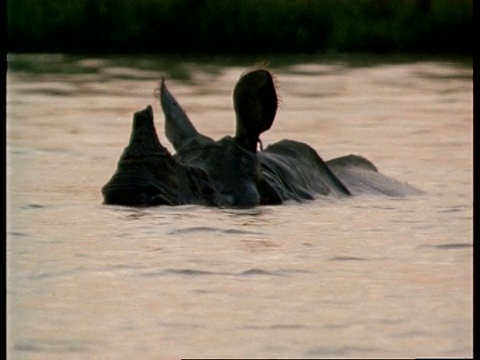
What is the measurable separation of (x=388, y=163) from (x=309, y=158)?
3186 mm

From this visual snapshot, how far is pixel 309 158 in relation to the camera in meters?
11.9

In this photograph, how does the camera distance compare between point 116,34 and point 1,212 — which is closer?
point 1,212

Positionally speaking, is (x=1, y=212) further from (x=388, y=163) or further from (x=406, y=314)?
(x=388, y=163)

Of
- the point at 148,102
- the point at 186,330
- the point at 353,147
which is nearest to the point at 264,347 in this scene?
the point at 186,330

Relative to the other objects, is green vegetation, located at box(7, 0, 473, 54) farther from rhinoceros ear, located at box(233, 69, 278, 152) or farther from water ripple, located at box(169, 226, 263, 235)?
water ripple, located at box(169, 226, 263, 235)

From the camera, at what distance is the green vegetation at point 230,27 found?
88.4 ft

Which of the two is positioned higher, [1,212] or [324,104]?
[1,212]

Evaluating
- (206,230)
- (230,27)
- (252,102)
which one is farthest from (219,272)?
(230,27)

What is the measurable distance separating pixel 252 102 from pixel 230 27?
52.9ft

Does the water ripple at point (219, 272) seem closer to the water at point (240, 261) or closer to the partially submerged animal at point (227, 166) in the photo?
the water at point (240, 261)

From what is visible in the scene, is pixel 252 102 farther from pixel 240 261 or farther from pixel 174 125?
pixel 240 261

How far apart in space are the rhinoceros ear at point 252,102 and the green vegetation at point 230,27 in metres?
15.5

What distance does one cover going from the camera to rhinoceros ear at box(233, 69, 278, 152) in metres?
11.3

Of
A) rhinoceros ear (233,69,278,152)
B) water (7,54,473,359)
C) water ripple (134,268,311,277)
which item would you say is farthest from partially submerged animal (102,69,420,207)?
water ripple (134,268,311,277)
